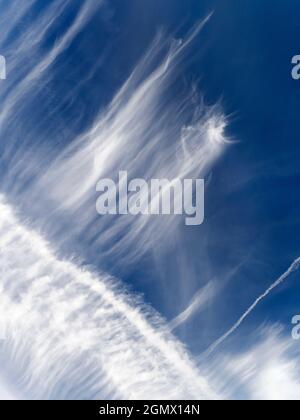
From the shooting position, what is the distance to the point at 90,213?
21.0 m

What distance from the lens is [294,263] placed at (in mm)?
21094

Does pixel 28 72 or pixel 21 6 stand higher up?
pixel 21 6

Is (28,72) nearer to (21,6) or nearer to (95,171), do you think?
(21,6)

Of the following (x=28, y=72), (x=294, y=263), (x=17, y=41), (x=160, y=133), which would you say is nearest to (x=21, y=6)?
(x=17, y=41)
